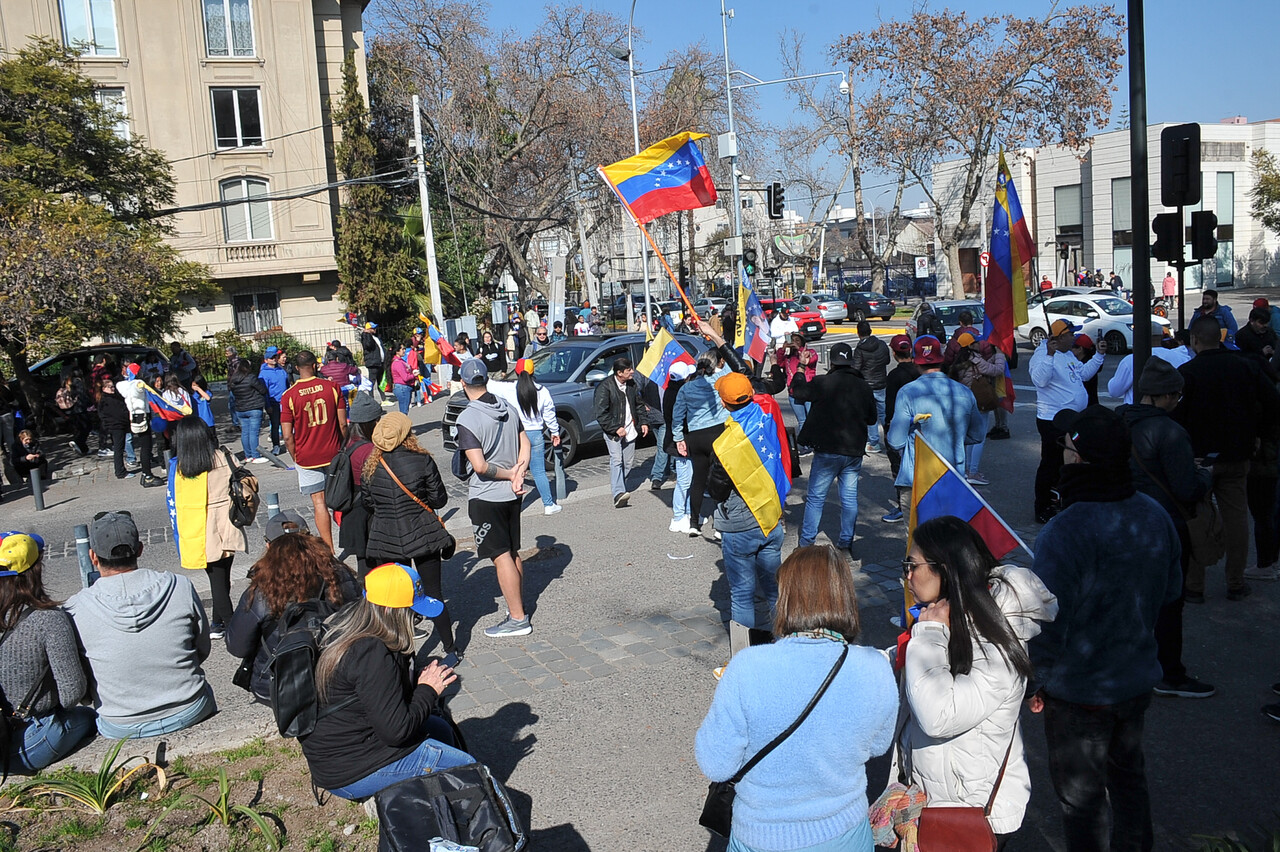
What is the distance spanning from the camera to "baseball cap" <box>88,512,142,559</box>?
4.91m

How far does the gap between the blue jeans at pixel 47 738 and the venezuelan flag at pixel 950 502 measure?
416 centimetres

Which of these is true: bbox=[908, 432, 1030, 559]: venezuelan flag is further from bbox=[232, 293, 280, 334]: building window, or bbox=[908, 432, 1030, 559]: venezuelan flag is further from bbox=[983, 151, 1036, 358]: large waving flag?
bbox=[232, 293, 280, 334]: building window

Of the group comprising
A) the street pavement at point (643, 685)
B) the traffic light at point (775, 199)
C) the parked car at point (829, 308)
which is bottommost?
the street pavement at point (643, 685)

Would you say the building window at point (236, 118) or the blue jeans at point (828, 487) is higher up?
the building window at point (236, 118)

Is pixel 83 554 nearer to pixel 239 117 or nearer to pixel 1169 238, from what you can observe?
pixel 1169 238

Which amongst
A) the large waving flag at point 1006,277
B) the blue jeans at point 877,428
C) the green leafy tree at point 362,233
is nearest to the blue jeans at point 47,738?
the large waving flag at point 1006,277

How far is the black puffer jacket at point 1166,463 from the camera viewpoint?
5328 mm

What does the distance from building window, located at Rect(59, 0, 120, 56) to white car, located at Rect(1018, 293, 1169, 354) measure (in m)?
27.8

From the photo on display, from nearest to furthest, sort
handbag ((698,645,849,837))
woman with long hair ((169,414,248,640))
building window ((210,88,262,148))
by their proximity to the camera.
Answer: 1. handbag ((698,645,849,837))
2. woman with long hair ((169,414,248,640))
3. building window ((210,88,262,148))

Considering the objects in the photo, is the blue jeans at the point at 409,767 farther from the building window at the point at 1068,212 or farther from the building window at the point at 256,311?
the building window at the point at 1068,212

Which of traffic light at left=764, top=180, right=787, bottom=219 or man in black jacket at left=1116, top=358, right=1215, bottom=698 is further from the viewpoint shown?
traffic light at left=764, top=180, right=787, bottom=219

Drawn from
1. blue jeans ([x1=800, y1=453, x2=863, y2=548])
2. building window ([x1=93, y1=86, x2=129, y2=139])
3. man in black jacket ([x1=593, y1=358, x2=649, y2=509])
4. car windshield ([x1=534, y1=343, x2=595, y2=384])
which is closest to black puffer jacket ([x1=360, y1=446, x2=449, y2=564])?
blue jeans ([x1=800, y1=453, x2=863, y2=548])

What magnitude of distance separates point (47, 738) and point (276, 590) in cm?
135

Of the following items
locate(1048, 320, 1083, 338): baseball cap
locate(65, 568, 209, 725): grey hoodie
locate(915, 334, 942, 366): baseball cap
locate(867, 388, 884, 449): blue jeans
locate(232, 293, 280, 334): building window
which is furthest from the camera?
locate(232, 293, 280, 334): building window
